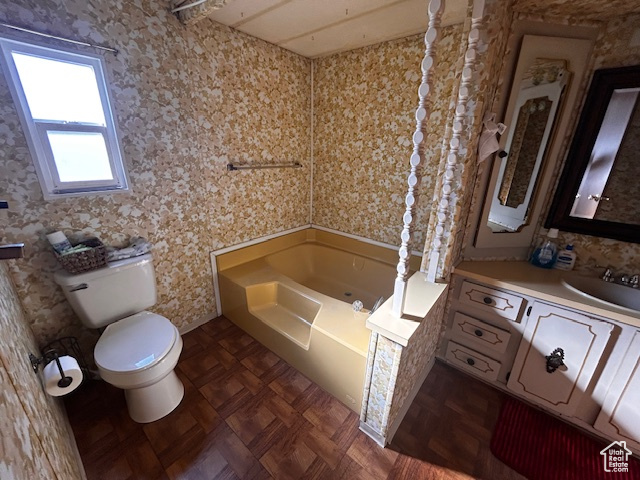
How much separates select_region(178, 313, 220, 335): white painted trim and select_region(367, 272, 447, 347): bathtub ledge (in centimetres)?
164

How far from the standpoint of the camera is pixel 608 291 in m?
1.49

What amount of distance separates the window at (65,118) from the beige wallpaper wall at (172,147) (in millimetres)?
Result: 51

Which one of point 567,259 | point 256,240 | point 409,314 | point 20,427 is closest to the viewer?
point 20,427

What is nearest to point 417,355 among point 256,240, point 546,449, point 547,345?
point 547,345

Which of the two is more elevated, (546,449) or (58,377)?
(58,377)

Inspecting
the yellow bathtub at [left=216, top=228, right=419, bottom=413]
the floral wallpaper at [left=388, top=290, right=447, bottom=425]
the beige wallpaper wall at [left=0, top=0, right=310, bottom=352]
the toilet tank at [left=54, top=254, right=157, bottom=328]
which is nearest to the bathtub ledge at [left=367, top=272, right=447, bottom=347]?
the floral wallpaper at [left=388, top=290, right=447, bottom=425]

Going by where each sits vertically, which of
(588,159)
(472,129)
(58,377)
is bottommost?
(58,377)

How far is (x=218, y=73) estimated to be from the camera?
188 cm

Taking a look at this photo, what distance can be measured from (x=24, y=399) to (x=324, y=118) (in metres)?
2.63

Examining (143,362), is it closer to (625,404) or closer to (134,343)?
(134,343)

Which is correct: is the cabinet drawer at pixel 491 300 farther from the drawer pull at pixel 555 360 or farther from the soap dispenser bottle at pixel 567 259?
the soap dispenser bottle at pixel 567 259

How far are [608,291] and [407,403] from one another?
132 centimetres

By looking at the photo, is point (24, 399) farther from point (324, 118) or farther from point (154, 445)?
point (324, 118)

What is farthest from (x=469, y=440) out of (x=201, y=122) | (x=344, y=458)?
(x=201, y=122)
